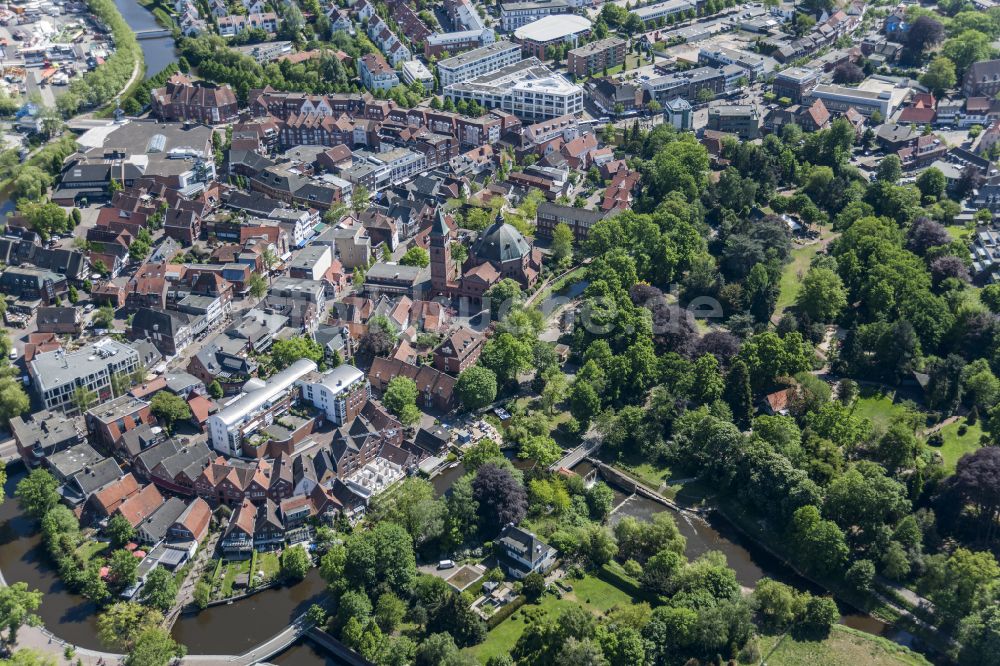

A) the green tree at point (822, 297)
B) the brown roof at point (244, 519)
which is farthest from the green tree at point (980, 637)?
the brown roof at point (244, 519)

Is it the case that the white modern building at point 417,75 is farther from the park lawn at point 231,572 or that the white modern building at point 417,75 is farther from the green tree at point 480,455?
the park lawn at point 231,572

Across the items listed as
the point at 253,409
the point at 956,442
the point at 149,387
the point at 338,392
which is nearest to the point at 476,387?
the point at 338,392

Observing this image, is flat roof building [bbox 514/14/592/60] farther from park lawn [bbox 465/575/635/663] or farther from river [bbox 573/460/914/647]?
park lawn [bbox 465/575/635/663]

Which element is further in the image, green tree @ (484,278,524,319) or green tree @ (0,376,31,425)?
green tree @ (484,278,524,319)

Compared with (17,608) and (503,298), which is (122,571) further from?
(503,298)

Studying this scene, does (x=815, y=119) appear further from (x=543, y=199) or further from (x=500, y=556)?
(x=500, y=556)

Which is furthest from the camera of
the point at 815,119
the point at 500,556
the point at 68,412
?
the point at 815,119

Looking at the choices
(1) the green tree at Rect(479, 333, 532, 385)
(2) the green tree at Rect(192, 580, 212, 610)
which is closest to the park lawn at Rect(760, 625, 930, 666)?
(1) the green tree at Rect(479, 333, 532, 385)

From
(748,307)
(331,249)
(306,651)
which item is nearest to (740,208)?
(748,307)
